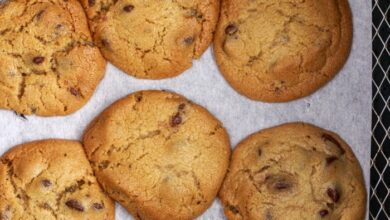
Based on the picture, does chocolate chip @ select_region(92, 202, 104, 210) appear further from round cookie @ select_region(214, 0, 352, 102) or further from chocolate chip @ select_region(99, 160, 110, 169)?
round cookie @ select_region(214, 0, 352, 102)

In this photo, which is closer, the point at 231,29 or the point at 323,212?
the point at 323,212

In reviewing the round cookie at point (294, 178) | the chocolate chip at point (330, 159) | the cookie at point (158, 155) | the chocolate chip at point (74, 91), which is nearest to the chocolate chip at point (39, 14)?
the chocolate chip at point (74, 91)

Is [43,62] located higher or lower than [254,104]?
higher

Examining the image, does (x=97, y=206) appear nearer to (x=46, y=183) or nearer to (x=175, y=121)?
(x=46, y=183)

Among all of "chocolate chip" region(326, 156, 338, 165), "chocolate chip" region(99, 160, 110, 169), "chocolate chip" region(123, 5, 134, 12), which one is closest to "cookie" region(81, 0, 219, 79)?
"chocolate chip" region(123, 5, 134, 12)

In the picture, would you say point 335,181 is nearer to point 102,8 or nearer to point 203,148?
point 203,148

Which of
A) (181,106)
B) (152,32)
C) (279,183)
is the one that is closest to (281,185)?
(279,183)

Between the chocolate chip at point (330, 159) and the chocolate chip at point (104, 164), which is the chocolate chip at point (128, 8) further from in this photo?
the chocolate chip at point (330, 159)

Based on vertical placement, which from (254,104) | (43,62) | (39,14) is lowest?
(254,104)
